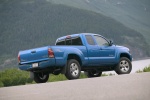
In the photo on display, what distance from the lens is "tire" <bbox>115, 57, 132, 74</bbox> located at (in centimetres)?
1509

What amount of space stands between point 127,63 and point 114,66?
0.62 meters

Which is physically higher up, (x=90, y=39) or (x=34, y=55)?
(x=90, y=39)

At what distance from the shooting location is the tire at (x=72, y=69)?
1268 cm

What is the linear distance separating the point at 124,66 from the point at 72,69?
10.5ft

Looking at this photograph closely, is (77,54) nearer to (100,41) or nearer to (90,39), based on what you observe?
(90,39)

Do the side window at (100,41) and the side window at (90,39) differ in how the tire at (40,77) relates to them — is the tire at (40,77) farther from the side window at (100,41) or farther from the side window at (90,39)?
the side window at (100,41)

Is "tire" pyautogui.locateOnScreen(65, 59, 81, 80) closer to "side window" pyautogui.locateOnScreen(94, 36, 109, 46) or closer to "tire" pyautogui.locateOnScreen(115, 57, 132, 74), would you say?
"side window" pyautogui.locateOnScreen(94, 36, 109, 46)

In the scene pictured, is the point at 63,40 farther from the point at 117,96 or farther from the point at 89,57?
the point at 117,96

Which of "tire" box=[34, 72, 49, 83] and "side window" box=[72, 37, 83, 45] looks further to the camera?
"side window" box=[72, 37, 83, 45]

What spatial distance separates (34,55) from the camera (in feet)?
41.6

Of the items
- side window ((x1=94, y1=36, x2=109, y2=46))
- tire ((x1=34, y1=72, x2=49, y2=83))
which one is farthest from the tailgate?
side window ((x1=94, y1=36, x2=109, y2=46))

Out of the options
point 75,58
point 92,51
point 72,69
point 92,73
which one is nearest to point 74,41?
point 92,51

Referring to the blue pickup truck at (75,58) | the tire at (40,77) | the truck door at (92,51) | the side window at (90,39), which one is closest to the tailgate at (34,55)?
the blue pickup truck at (75,58)

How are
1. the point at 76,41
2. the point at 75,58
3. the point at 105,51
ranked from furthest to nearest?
the point at 105,51 < the point at 76,41 < the point at 75,58
